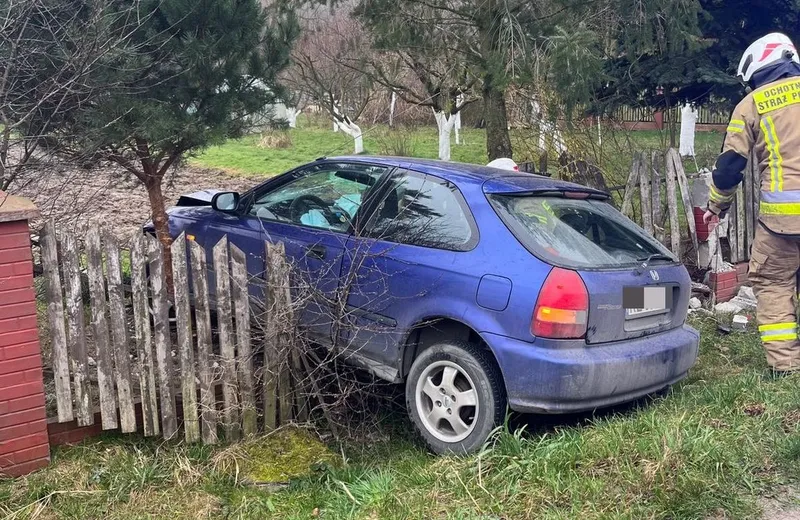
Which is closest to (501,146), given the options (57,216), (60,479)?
(57,216)

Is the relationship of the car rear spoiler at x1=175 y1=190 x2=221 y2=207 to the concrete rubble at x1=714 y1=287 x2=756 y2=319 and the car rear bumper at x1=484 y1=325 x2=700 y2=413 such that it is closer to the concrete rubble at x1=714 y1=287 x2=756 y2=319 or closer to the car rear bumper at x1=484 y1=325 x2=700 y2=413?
the car rear bumper at x1=484 y1=325 x2=700 y2=413

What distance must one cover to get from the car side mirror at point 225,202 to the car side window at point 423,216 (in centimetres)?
140

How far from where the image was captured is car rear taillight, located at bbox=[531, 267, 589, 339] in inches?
140

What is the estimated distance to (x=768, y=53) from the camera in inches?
190

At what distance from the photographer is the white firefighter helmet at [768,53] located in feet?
15.8

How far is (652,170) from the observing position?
275 inches

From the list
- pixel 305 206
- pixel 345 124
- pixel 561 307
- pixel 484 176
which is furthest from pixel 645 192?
pixel 345 124

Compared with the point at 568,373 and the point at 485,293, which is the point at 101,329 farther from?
the point at 568,373

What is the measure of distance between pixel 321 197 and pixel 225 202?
89 centimetres

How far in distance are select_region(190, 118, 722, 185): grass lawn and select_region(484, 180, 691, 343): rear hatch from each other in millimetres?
2194

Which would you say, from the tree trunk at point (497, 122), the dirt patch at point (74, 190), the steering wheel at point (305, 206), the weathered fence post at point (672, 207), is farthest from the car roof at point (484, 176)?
the tree trunk at point (497, 122)

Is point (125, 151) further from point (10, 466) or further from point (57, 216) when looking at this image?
point (10, 466)

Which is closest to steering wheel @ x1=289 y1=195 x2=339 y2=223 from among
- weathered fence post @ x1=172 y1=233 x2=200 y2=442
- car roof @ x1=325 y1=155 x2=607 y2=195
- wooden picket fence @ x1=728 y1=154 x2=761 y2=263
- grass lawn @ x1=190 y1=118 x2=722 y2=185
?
car roof @ x1=325 y1=155 x2=607 y2=195

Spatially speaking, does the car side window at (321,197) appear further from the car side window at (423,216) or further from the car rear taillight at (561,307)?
the car rear taillight at (561,307)
